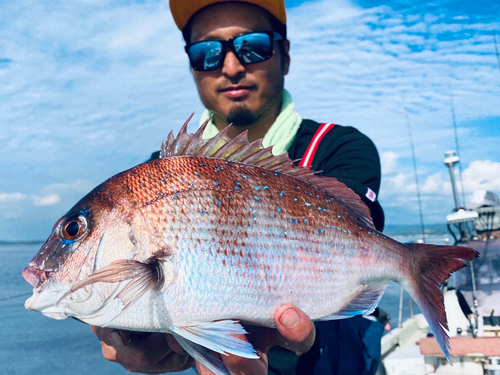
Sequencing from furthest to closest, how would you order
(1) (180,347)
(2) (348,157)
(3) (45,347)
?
(3) (45,347) → (2) (348,157) → (1) (180,347)

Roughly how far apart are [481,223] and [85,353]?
642 cm

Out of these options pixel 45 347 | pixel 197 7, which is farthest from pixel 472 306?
pixel 45 347

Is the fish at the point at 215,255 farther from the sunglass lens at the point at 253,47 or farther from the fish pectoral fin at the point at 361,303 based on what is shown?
the sunglass lens at the point at 253,47

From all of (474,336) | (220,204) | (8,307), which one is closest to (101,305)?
(220,204)

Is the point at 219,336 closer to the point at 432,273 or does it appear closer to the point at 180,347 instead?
the point at 180,347

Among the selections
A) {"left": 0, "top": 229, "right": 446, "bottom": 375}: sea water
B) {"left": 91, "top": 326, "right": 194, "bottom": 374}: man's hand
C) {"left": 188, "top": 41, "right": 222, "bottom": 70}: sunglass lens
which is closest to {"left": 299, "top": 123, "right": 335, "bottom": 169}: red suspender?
{"left": 188, "top": 41, "right": 222, "bottom": 70}: sunglass lens

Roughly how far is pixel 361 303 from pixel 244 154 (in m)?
0.77

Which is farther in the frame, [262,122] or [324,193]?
[262,122]

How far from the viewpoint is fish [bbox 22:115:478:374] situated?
1.25 meters

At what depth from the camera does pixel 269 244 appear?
1373 mm

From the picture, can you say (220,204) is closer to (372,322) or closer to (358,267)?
(358,267)

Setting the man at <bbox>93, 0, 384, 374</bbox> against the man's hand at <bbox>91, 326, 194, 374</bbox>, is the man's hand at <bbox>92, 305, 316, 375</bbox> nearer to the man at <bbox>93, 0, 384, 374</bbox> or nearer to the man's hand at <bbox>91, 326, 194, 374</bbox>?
the man's hand at <bbox>91, 326, 194, 374</bbox>

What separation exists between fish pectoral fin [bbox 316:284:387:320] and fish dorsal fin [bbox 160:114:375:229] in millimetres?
275

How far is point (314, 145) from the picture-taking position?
2.70 meters
